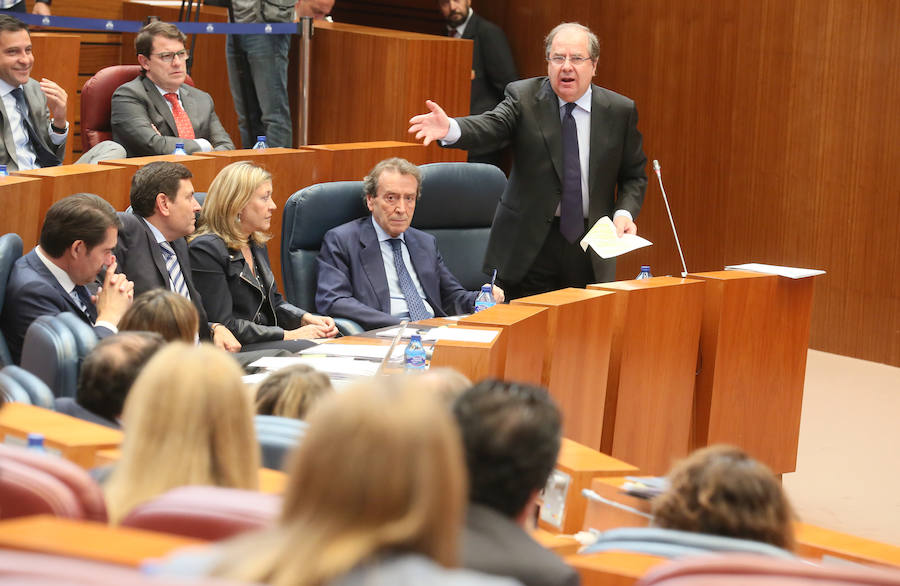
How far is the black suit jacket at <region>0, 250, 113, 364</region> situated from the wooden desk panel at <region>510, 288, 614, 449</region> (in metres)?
1.19

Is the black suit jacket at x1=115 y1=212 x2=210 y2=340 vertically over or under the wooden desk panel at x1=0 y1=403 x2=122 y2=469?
over

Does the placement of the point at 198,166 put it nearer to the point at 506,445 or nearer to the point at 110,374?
the point at 110,374

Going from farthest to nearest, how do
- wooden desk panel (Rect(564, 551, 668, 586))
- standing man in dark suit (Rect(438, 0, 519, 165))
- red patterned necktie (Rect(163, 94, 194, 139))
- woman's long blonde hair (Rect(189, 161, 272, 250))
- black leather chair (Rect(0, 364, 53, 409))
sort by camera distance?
standing man in dark suit (Rect(438, 0, 519, 165)) < red patterned necktie (Rect(163, 94, 194, 139)) < woman's long blonde hair (Rect(189, 161, 272, 250)) < black leather chair (Rect(0, 364, 53, 409)) < wooden desk panel (Rect(564, 551, 668, 586))

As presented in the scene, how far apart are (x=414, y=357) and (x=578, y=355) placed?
1.81 feet

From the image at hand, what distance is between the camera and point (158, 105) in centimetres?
538

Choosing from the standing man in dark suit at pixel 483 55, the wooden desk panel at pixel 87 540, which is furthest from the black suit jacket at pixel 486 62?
the wooden desk panel at pixel 87 540

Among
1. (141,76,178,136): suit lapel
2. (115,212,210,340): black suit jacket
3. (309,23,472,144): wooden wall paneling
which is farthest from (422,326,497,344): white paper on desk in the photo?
(309,23,472,144): wooden wall paneling

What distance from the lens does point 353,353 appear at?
3447mm

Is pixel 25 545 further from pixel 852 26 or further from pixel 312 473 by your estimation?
pixel 852 26

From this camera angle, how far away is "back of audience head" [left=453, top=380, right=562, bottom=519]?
154 cm

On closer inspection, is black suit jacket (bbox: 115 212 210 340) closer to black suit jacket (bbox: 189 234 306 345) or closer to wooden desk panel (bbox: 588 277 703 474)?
black suit jacket (bbox: 189 234 306 345)

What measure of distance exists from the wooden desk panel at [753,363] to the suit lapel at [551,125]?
734 mm

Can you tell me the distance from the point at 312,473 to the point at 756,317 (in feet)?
10.2

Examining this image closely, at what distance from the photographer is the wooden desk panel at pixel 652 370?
145 inches
